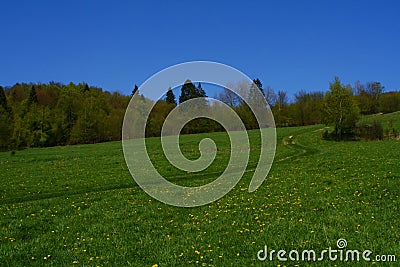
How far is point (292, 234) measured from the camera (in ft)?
30.3

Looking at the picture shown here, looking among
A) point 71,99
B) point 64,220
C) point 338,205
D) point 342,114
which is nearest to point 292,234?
point 338,205

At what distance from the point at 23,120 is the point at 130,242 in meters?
86.7

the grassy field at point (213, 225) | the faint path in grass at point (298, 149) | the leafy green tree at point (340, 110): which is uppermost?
the leafy green tree at point (340, 110)

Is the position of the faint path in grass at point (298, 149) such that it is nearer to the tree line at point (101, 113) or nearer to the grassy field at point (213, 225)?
the tree line at point (101, 113)

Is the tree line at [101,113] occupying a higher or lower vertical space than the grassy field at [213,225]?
higher

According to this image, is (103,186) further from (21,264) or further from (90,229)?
(21,264)

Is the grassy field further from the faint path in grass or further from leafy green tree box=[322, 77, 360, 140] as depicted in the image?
leafy green tree box=[322, 77, 360, 140]

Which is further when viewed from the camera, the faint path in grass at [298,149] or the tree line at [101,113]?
the tree line at [101,113]

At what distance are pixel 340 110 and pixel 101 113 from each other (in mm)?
61236

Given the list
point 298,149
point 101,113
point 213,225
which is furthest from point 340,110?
point 101,113

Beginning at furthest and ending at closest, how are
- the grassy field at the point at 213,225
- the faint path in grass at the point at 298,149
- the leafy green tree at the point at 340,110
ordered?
the leafy green tree at the point at 340,110
the faint path in grass at the point at 298,149
the grassy field at the point at 213,225

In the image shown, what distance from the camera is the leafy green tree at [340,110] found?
59.6 meters

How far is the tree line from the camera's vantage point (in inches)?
2392

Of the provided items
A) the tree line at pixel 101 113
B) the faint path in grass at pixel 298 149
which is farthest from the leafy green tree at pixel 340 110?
the faint path in grass at pixel 298 149
